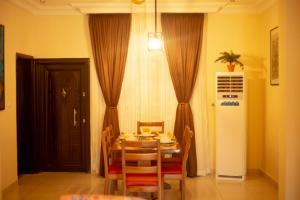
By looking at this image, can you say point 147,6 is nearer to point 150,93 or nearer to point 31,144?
point 150,93

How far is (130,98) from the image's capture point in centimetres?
576

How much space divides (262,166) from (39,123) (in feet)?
13.0

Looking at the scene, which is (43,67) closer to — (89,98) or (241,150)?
(89,98)

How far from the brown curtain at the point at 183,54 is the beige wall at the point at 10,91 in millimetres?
2374

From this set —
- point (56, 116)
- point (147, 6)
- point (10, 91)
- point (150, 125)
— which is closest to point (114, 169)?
point (150, 125)

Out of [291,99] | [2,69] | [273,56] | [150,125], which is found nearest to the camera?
[291,99]

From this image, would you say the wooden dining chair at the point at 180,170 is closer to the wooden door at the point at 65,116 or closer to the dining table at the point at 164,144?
the dining table at the point at 164,144

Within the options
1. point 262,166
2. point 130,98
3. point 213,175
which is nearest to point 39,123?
point 130,98

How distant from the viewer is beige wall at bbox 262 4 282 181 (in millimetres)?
5062

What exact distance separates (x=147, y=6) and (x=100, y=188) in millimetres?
3047

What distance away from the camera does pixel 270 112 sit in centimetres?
535

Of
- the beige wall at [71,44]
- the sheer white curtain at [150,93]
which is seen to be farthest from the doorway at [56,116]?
the sheer white curtain at [150,93]

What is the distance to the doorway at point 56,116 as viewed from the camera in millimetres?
5809

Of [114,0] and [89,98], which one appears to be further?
[89,98]
